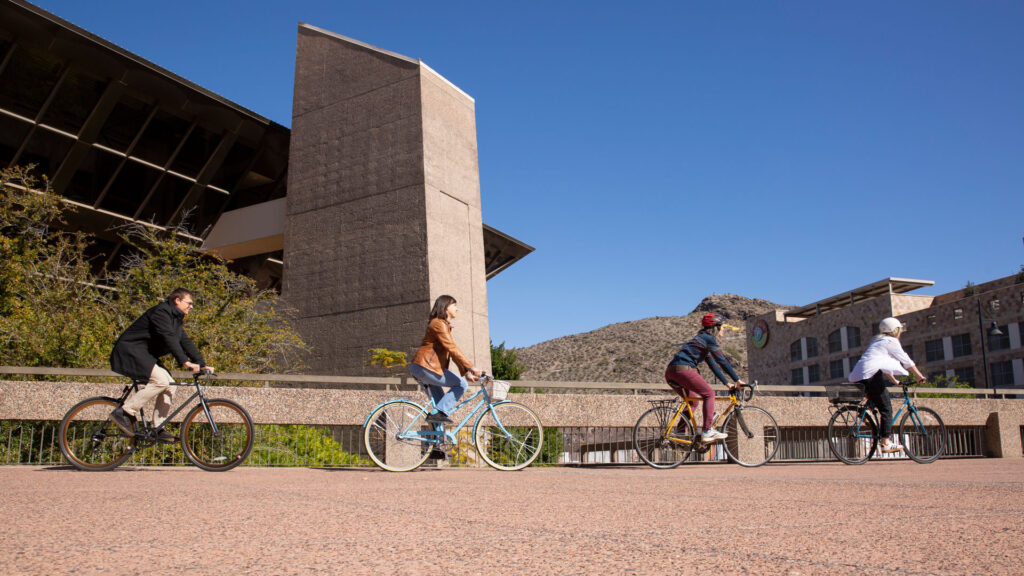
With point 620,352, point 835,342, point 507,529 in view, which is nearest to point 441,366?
point 507,529

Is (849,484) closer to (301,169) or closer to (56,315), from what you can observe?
(56,315)

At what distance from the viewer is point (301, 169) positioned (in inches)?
835

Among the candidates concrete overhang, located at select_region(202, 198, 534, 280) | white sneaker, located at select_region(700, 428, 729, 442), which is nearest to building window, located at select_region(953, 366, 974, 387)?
concrete overhang, located at select_region(202, 198, 534, 280)

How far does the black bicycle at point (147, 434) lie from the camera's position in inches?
302

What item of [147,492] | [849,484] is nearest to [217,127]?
[147,492]

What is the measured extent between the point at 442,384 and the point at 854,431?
5538 millimetres

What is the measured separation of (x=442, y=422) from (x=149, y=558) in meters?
5.64

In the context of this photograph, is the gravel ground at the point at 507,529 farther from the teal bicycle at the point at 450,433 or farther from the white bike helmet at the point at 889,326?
the white bike helmet at the point at 889,326

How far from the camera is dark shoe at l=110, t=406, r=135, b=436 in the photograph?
7.60 meters

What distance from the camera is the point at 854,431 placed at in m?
10.0

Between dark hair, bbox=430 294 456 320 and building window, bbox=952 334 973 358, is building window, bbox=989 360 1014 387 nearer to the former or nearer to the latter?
building window, bbox=952 334 973 358

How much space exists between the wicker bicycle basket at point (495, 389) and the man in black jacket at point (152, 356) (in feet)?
9.53

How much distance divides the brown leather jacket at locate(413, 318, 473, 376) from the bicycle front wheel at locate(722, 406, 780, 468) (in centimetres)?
A: 378

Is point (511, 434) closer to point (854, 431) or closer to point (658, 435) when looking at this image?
point (658, 435)
